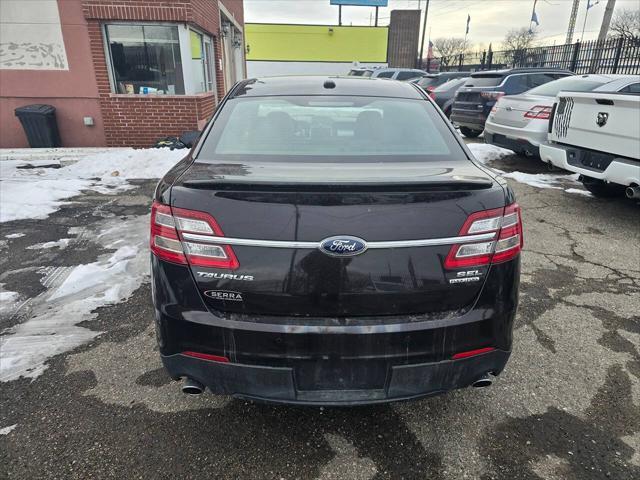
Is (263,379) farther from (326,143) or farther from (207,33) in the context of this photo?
(207,33)

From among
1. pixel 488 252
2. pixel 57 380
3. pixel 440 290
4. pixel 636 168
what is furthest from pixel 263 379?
pixel 636 168

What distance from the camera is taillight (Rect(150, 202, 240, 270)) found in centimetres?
180

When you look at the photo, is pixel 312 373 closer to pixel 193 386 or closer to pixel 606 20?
pixel 193 386

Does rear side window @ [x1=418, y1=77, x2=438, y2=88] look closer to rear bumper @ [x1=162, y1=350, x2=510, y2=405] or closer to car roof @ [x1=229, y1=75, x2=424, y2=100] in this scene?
car roof @ [x1=229, y1=75, x2=424, y2=100]

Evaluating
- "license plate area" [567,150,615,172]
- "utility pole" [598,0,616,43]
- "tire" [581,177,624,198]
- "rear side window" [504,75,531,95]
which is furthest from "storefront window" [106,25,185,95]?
"utility pole" [598,0,616,43]

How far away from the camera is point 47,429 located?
228cm

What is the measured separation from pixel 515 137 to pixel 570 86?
1.09m

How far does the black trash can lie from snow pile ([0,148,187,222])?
29.0 inches

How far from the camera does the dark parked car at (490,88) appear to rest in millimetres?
9914

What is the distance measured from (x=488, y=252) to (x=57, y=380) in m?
2.48

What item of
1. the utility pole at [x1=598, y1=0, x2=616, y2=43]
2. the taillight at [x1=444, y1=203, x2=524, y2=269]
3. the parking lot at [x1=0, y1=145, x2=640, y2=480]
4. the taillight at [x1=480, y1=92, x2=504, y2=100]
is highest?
the utility pole at [x1=598, y1=0, x2=616, y2=43]

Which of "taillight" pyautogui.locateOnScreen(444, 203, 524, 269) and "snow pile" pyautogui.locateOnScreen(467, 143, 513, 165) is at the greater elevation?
"taillight" pyautogui.locateOnScreen(444, 203, 524, 269)

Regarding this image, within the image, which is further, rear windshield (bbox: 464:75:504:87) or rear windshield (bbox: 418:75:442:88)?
rear windshield (bbox: 418:75:442:88)

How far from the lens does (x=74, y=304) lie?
346 cm
